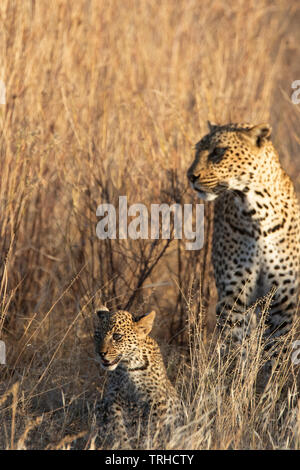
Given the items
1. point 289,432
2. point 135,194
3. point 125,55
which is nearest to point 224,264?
point 135,194

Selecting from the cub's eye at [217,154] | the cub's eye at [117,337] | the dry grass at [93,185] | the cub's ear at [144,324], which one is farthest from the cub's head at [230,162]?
the cub's eye at [117,337]

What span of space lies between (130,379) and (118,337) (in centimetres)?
27

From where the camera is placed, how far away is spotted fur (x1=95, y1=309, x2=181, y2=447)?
14.2 ft

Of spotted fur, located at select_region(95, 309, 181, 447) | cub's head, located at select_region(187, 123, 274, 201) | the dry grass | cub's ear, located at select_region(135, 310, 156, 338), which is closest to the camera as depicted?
spotted fur, located at select_region(95, 309, 181, 447)

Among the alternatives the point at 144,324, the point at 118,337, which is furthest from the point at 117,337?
the point at 144,324

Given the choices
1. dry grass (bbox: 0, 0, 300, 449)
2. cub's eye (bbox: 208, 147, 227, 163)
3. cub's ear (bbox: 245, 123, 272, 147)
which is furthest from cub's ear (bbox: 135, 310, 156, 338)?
cub's ear (bbox: 245, 123, 272, 147)

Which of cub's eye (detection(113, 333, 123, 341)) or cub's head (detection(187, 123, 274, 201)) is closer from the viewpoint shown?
cub's eye (detection(113, 333, 123, 341))

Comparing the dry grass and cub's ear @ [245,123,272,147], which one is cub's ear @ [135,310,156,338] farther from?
cub's ear @ [245,123,272,147]

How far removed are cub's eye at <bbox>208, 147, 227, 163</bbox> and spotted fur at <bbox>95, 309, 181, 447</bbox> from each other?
1202mm

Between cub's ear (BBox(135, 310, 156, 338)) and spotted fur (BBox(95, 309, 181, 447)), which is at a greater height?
cub's ear (BBox(135, 310, 156, 338))

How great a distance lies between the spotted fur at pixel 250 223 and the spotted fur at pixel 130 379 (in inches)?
30.8

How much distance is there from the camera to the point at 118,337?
4.39 m
